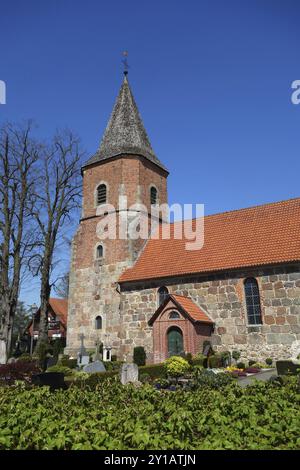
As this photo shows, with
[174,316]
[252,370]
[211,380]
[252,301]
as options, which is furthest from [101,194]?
[211,380]

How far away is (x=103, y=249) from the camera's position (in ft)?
69.5

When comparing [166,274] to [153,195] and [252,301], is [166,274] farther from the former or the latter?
[153,195]

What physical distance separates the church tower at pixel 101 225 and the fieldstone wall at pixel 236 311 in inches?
51.2

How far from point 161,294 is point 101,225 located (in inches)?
227

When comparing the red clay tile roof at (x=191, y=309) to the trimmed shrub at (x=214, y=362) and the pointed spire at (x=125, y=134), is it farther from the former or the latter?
the pointed spire at (x=125, y=134)

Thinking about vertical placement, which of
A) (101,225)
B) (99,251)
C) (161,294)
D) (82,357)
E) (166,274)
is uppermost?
(101,225)

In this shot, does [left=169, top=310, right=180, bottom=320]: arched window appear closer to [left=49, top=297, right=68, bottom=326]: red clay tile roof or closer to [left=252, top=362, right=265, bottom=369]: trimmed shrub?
[left=252, top=362, right=265, bottom=369]: trimmed shrub

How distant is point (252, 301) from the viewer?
15.9m

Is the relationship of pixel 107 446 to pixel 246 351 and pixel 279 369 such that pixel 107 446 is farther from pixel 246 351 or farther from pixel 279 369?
pixel 246 351

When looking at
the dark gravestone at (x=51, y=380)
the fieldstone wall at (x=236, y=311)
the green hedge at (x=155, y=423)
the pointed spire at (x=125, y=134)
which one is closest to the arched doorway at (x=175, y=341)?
the fieldstone wall at (x=236, y=311)

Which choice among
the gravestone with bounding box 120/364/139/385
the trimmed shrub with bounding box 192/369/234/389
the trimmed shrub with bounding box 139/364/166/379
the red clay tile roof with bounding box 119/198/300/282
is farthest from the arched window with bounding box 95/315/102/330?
the trimmed shrub with bounding box 192/369/234/389

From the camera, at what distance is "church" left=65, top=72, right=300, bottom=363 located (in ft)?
50.8

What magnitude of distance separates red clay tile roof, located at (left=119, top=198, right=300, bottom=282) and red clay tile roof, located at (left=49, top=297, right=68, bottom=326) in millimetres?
20983

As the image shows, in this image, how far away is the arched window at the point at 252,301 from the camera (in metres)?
15.7
